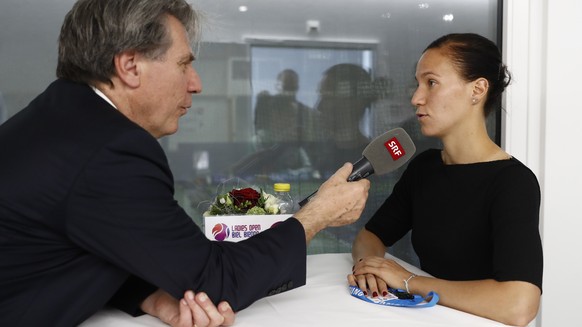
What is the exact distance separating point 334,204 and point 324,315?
295 millimetres

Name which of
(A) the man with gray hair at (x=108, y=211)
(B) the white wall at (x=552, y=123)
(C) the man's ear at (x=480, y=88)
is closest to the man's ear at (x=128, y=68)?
(A) the man with gray hair at (x=108, y=211)

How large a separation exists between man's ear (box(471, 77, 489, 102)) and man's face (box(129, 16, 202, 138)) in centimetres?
95

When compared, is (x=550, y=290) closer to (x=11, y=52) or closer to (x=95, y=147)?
(x=95, y=147)

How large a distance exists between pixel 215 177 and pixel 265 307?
4.34 ft

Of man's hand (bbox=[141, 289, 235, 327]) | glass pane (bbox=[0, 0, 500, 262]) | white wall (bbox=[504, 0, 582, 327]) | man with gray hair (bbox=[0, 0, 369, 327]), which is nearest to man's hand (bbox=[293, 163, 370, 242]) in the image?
man with gray hair (bbox=[0, 0, 369, 327])

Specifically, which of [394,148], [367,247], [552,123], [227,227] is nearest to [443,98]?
[394,148]

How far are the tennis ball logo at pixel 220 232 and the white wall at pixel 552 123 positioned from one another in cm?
150

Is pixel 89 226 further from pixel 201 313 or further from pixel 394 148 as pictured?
pixel 394 148

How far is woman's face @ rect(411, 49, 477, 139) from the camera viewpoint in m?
1.97

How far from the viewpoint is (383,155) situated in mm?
1803

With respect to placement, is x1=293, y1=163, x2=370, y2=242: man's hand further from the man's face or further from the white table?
the man's face

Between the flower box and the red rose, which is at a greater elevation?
the red rose

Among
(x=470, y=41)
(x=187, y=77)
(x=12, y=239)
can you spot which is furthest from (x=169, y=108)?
(x=470, y=41)

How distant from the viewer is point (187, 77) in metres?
1.58
